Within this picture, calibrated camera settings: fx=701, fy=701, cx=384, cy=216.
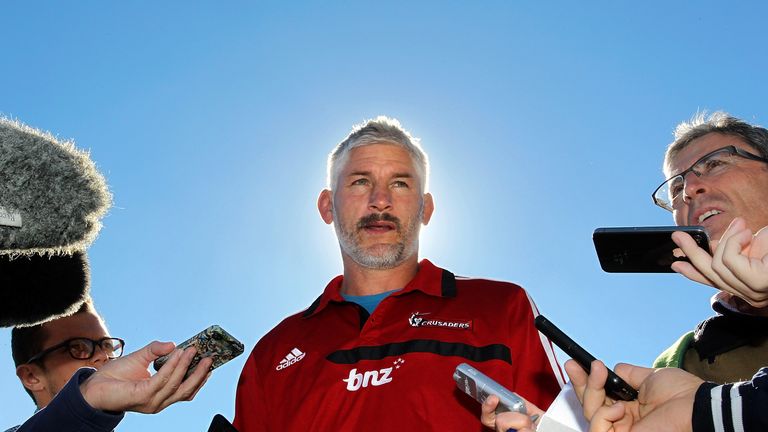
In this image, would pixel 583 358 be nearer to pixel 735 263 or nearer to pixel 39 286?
pixel 735 263

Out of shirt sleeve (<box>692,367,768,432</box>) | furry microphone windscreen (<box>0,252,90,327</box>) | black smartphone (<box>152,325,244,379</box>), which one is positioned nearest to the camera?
shirt sleeve (<box>692,367,768,432</box>)

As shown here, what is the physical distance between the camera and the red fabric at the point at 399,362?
3.67 meters

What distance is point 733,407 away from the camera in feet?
6.55

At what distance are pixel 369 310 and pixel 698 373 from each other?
196 centimetres

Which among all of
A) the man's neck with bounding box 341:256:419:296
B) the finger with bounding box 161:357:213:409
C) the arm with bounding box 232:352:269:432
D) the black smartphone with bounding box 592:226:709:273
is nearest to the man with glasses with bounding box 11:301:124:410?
the arm with bounding box 232:352:269:432

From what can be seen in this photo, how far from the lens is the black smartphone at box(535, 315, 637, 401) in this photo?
2.38 m

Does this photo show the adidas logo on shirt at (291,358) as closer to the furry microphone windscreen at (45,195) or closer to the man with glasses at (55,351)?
the furry microphone windscreen at (45,195)

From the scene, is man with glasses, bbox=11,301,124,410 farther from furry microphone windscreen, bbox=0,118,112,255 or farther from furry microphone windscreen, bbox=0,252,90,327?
furry microphone windscreen, bbox=0,118,112,255

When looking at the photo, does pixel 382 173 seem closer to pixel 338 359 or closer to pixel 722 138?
pixel 338 359

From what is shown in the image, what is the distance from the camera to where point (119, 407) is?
3.33 m

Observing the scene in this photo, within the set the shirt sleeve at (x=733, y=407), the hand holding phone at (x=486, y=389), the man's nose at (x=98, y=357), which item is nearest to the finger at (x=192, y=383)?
the hand holding phone at (x=486, y=389)

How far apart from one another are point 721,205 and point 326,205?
277cm

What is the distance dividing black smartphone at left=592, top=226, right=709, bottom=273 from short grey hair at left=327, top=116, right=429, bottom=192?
2123 mm

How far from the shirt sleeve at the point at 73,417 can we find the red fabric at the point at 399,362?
1.02 m
